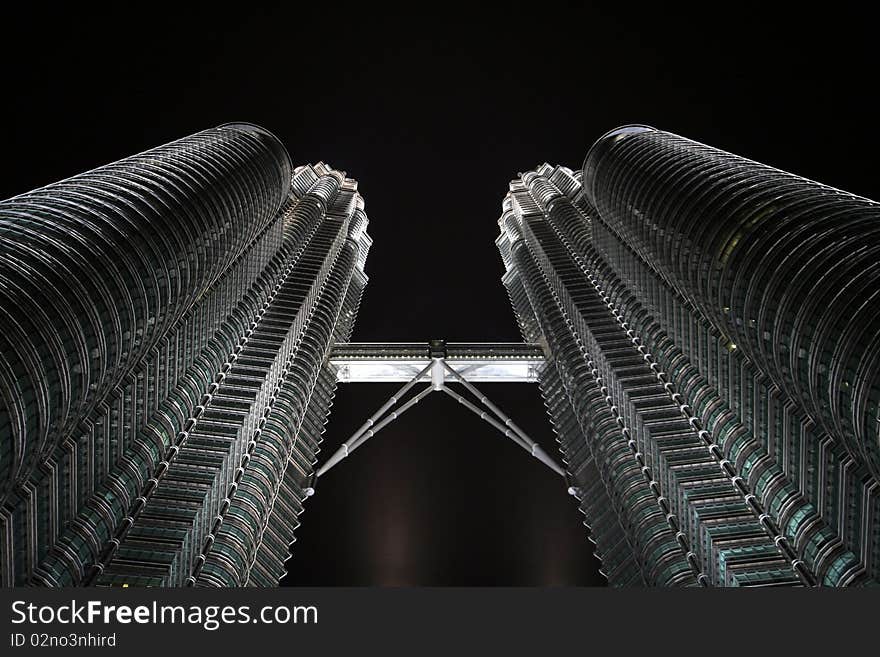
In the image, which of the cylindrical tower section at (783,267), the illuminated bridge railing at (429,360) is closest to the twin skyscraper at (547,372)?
the cylindrical tower section at (783,267)

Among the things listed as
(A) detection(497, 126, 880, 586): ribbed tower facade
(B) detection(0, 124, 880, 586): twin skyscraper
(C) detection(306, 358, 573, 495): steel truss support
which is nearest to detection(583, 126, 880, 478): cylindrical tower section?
(A) detection(497, 126, 880, 586): ribbed tower facade

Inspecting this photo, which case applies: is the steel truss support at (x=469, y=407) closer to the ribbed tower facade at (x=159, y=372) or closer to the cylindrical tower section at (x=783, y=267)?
the ribbed tower facade at (x=159, y=372)

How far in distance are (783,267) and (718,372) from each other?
34.5 metres

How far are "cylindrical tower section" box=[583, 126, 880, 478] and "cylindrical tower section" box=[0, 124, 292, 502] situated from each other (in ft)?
171

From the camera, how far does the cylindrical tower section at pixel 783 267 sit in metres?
59.5

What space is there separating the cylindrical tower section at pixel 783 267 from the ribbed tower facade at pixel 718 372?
177 millimetres

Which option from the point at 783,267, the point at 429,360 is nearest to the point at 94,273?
the point at 783,267

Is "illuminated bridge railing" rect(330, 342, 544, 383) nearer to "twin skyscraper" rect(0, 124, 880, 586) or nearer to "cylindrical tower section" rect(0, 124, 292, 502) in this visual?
"twin skyscraper" rect(0, 124, 880, 586)

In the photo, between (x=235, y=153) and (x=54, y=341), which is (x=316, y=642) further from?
(x=235, y=153)

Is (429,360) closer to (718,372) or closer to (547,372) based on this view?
(547,372)

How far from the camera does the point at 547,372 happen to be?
15012cm

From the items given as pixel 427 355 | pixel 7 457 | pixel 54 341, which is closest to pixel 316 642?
pixel 7 457

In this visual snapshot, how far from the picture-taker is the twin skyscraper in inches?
2559

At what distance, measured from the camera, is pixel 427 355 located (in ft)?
484
